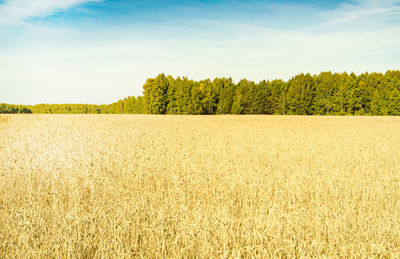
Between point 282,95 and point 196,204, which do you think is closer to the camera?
point 196,204

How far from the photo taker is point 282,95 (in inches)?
2685

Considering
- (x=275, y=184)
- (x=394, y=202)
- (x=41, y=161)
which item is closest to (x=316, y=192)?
(x=275, y=184)

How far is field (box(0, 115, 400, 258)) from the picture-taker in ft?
11.9

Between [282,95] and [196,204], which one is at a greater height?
[282,95]

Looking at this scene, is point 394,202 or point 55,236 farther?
point 394,202

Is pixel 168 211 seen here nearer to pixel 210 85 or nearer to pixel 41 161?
pixel 41 161

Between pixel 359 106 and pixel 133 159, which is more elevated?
pixel 359 106

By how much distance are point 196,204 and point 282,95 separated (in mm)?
67236

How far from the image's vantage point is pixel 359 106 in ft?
206

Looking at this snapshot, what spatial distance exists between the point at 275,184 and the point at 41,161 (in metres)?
6.86

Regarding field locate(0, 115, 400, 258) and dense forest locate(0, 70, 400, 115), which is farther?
dense forest locate(0, 70, 400, 115)

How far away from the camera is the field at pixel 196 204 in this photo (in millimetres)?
3625

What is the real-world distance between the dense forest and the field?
187 ft

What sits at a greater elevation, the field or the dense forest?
the dense forest
